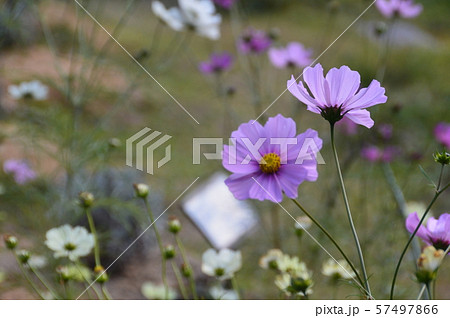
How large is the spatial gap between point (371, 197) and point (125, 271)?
1.65 ft

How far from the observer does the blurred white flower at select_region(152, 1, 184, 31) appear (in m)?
0.74

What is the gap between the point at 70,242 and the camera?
15.3 inches

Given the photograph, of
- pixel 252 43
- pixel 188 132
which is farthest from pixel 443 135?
pixel 188 132

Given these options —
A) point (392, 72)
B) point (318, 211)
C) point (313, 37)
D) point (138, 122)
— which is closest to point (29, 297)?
point (318, 211)

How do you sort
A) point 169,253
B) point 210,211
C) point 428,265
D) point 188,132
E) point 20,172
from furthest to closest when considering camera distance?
point 188,132, point 20,172, point 210,211, point 169,253, point 428,265

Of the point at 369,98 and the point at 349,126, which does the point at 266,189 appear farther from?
the point at 349,126

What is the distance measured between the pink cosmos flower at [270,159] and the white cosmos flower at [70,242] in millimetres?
152

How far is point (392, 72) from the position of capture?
2102 millimetres

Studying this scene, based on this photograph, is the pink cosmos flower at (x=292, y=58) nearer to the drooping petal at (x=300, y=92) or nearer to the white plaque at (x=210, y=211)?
the white plaque at (x=210, y=211)

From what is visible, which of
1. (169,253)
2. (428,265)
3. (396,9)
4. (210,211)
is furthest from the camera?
(396,9)

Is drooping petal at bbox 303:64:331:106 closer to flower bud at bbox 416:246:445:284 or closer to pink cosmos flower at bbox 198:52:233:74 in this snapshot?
flower bud at bbox 416:246:445:284

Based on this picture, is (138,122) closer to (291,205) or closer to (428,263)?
(291,205)

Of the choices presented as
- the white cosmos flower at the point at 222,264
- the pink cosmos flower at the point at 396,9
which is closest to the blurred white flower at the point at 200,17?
the pink cosmos flower at the point at 396,9

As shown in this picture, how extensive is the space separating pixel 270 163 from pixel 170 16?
541 mm
